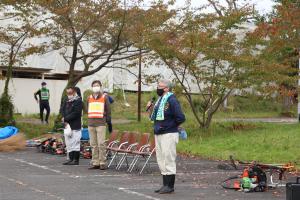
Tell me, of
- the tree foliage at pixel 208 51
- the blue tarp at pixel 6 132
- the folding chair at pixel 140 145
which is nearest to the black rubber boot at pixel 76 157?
the folding chair at pixel 140 145

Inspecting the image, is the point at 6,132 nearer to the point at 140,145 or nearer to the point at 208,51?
the point at 140,145

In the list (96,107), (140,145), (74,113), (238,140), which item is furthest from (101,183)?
(238,140)

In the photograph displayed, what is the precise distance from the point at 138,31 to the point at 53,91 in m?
13.4

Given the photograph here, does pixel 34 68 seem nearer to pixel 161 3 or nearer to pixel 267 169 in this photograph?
pixel 161 3

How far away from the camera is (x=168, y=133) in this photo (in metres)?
10.2

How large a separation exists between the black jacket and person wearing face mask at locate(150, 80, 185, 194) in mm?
3758

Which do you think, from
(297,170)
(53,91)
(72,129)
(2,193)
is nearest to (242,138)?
(297,170)

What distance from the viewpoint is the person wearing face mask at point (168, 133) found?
397 inches

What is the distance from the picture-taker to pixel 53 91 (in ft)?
107

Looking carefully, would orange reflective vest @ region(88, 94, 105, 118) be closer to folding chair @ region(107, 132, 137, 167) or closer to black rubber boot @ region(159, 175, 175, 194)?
folding chair @ region(107, 132, 137, 167)

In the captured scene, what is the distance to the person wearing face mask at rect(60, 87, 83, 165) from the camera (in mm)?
13695

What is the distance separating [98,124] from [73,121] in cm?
82

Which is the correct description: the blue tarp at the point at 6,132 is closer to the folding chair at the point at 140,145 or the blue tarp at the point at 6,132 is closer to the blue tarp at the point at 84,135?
the blue tarp at the point at 84,135

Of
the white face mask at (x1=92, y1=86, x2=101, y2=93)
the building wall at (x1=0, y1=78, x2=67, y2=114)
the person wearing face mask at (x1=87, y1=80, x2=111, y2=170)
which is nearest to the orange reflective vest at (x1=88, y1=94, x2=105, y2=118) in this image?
the person wearing face mask at (x1=87, y1=80, x2=111, y2=170)
